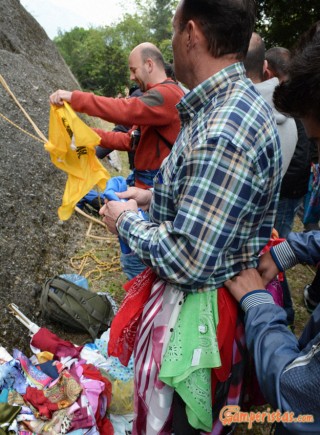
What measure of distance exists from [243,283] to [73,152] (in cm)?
147

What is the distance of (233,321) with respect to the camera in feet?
4.54

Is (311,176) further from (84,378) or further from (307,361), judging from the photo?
(307,361)

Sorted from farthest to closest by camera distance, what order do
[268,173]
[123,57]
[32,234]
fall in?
[123,57] → [32,234] → [268,173]

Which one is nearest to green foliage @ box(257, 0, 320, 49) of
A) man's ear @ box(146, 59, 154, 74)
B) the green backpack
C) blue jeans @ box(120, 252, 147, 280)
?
man's ear @ box(146, 59, 154, 74)

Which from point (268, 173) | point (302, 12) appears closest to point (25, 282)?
point (268, 173)

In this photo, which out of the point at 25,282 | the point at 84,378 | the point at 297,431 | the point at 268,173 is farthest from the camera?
the point at 25,282

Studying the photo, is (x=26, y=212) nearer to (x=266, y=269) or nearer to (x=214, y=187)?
(x=266, y=269)

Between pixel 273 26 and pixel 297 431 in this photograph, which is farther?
pixel 273 26

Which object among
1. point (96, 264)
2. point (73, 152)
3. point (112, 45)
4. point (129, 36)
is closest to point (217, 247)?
point (73, 152)

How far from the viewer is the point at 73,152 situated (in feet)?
7.66

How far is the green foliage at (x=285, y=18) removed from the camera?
10742 mm

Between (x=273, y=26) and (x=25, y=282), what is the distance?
1151cm

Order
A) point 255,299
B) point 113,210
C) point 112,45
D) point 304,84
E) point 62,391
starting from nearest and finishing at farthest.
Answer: point 304,84 < point 255,299 < point 113,210 < point 62,391 < point 112,45

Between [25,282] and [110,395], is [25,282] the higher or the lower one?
the higher one
